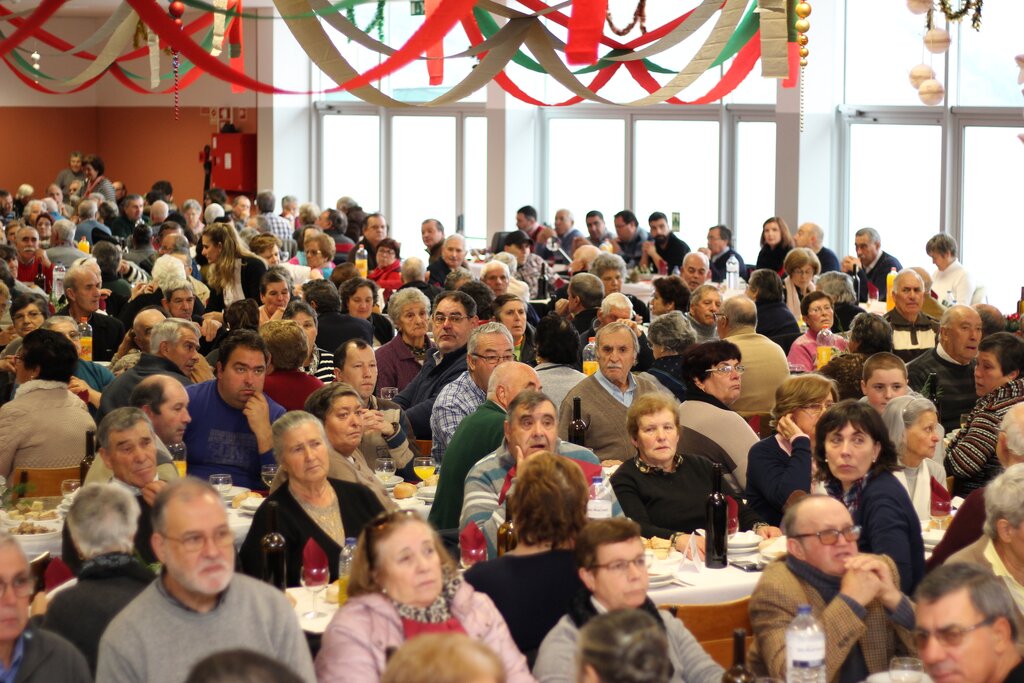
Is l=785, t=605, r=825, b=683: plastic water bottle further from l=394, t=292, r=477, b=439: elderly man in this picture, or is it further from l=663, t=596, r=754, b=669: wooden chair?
l=394, t=292, r=477, b=439: elderly man

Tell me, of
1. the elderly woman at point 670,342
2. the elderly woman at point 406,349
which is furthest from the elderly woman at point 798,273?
the elderly woman at point 406,349

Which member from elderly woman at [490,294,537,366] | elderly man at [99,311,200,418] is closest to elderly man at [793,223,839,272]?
elderly woman at [490,294,537,366]

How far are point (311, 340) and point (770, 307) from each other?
10.1ft

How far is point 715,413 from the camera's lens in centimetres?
560

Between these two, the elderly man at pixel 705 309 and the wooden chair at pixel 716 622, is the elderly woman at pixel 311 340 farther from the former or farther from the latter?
the wooden chair at pixel 716 622

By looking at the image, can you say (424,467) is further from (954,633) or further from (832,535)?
(954,633)

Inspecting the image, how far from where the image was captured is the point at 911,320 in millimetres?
Answer: 8453

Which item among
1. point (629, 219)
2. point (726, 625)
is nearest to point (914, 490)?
point (726, 625)

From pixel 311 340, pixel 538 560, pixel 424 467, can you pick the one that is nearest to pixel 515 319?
pixel 311 340

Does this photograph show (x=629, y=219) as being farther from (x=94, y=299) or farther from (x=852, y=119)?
(x=94, y=299)

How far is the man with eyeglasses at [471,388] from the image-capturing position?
614 cm

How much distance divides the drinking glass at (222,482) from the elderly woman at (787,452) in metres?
1.97

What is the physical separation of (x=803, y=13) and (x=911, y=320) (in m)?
3.30

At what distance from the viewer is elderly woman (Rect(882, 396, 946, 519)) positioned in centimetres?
516
